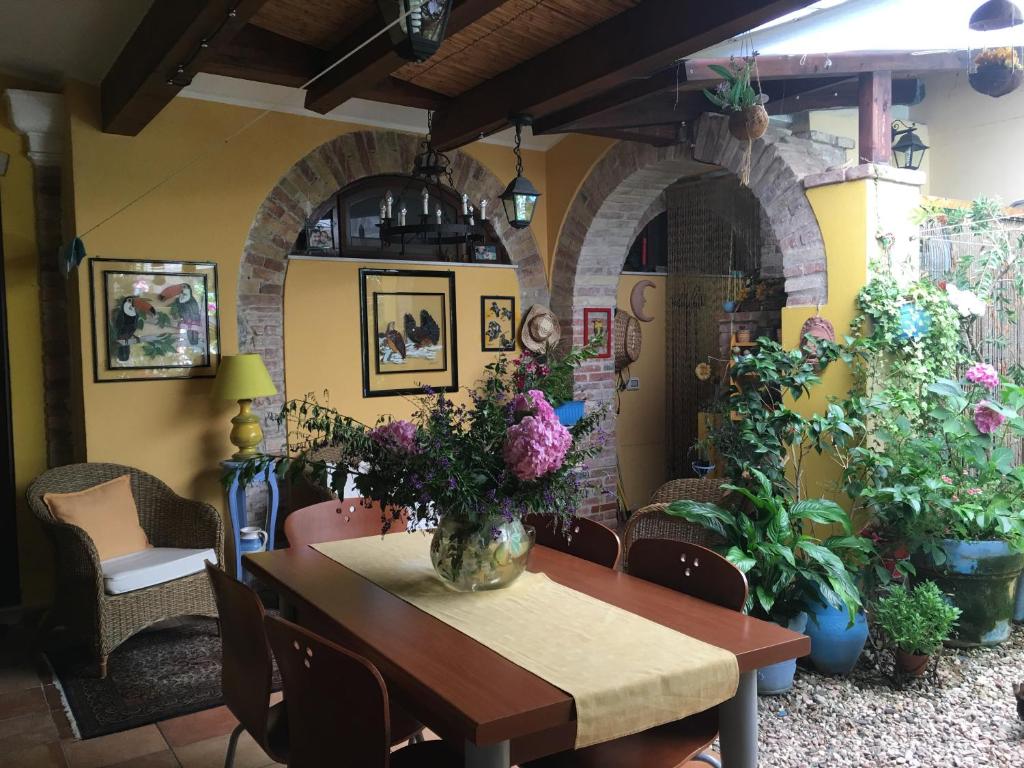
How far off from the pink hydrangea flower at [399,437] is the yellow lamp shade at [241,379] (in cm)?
231

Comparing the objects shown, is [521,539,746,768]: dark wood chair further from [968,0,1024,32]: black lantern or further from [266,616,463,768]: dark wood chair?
[968,0,1024,32]: black lantern

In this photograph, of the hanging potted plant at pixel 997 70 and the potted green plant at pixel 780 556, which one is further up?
the hanging potted plant at pixel 997 70

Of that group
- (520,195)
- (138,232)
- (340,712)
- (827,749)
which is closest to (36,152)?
(138,232)

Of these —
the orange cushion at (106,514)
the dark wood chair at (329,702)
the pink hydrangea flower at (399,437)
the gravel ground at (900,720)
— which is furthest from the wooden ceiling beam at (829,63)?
the orange cushion at (106,514)

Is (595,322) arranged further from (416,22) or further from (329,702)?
(329,702)

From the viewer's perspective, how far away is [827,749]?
294 cm

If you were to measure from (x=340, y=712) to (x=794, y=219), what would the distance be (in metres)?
3.35

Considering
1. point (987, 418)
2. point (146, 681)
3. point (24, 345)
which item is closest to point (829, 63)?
point (987, 418)

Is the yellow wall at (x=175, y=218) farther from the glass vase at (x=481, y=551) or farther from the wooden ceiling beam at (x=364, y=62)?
the glass vase at (x=481, y=551)

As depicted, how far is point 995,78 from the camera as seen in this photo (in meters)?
3.45

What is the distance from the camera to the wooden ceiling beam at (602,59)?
2.67 m

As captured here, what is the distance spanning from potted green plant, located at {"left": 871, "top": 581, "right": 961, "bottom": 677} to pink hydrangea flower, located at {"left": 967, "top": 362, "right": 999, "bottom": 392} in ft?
3.01

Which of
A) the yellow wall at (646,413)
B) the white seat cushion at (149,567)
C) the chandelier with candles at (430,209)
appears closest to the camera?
the white seat cushion at (149,567)

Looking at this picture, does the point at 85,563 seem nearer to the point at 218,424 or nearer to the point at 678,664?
the point at 218,424
